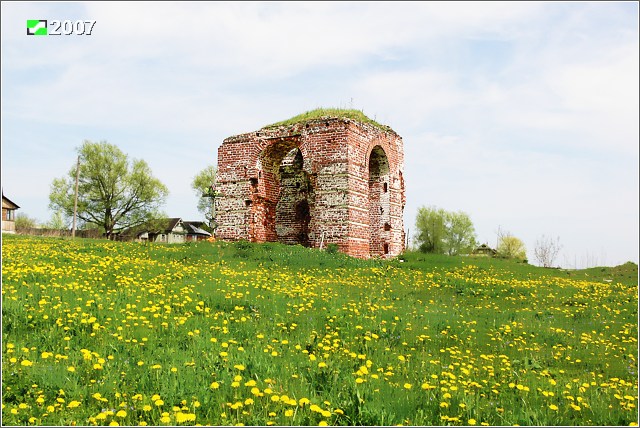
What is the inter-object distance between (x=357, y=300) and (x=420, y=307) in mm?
1528

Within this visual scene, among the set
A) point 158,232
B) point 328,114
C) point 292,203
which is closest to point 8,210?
point 158,232

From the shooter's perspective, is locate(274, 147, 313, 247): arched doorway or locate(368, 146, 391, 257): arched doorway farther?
locate(274, 147, 313, 247): arched doorway

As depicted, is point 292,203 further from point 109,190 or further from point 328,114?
point 109,190

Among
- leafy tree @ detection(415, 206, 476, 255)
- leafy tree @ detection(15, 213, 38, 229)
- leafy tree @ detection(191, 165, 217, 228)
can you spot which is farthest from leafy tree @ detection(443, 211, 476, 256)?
leafy tree @ detection(15, 213, 38, 229)

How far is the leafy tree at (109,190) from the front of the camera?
5791 centimetres

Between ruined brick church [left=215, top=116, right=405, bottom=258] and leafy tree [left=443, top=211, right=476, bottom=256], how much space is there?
48229mm

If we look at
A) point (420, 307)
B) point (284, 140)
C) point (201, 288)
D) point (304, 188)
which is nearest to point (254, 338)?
point (201, 288)

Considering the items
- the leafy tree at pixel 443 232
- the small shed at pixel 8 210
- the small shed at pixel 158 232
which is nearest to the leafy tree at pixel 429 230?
the leafy tree at pixel 443 232

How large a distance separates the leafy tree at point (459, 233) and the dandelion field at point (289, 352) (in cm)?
6175

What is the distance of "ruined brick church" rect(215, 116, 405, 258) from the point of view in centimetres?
2316

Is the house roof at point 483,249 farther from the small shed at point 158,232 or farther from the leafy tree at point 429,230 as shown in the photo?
the small shed at point 158,232

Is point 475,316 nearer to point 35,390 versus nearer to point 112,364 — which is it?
point 112,364

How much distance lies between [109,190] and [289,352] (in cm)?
5805

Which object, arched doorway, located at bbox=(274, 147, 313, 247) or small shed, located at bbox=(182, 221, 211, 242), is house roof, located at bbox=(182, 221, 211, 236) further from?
arched doorway, located at bbox=(274, 147, 313, 247)
